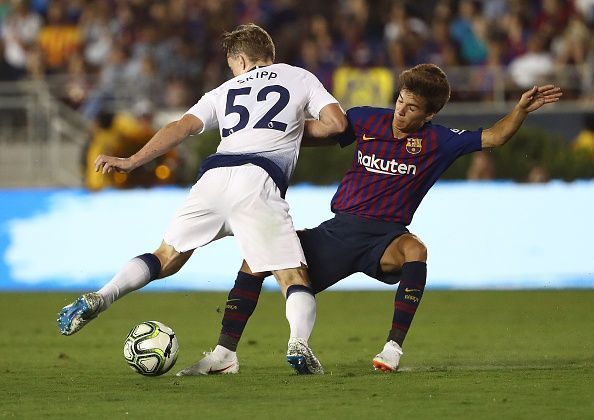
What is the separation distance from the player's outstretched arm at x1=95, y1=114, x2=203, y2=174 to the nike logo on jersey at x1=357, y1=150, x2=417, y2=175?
3.37 feet

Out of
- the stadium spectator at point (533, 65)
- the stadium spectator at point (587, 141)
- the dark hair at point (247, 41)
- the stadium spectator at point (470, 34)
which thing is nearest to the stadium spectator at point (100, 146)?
the stadium spectator at point (470, 34)

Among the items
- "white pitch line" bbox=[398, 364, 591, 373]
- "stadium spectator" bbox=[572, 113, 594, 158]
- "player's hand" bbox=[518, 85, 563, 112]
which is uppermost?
"player's hand" bbox=[518, 85, 563, 112]

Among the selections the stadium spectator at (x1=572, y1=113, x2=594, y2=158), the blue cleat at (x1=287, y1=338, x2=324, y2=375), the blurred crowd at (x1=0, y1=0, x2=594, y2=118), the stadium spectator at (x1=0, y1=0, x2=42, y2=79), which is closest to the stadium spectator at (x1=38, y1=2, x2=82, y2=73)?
the blurred crowd at (x1=0, y1=0, x2=594, y2=118)

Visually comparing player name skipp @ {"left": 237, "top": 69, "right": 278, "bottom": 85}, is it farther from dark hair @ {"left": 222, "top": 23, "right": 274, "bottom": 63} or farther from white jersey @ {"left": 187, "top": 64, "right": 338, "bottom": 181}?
dark hair @ {"left": 222, "top": 23, "right": 274, "bottom": 63}

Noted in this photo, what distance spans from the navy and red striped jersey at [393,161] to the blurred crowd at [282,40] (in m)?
11.1

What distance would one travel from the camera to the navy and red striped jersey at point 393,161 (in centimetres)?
759

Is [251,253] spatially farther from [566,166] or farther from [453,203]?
[566,166]

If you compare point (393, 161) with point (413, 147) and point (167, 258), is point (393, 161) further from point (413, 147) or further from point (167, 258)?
point (167, 258)

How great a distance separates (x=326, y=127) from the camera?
7.53m

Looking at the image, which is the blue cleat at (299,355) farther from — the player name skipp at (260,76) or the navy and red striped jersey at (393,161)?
the player name skipp at (260,76)

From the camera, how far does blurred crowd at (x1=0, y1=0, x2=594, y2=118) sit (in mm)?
18953

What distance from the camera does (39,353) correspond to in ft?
29.6

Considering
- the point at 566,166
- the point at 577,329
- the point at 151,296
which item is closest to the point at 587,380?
the point at 577,329

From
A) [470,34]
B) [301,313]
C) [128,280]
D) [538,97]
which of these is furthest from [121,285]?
[470,34]
